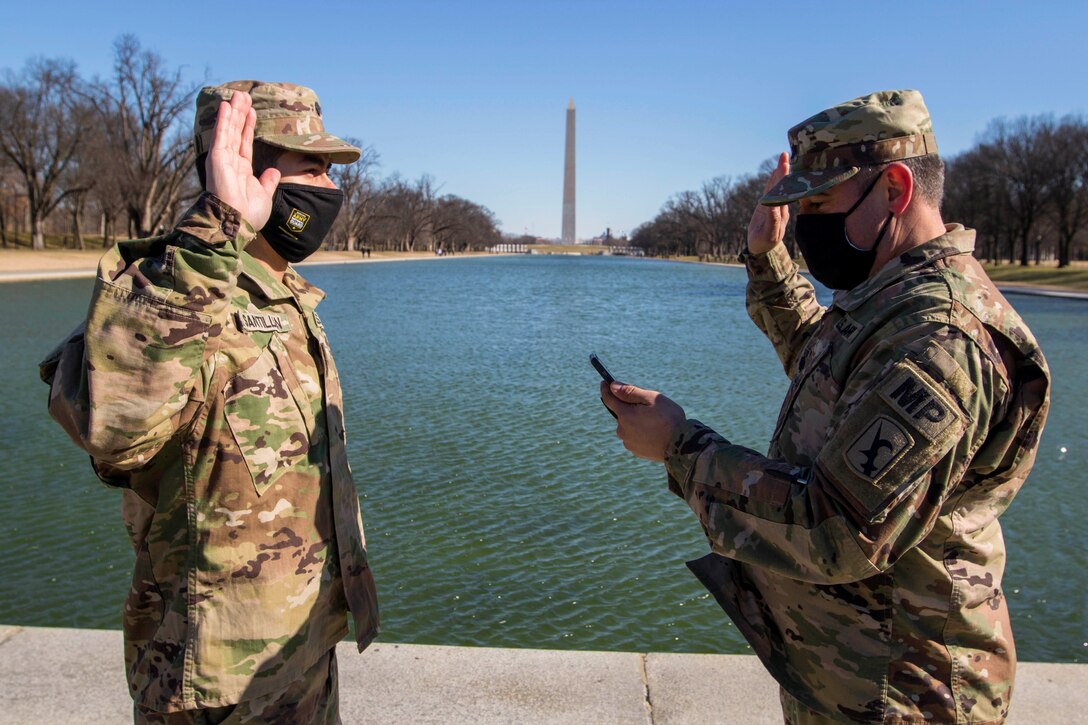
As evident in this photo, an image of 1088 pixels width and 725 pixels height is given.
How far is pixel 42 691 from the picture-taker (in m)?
3.25

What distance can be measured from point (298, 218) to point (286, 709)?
4.72ft

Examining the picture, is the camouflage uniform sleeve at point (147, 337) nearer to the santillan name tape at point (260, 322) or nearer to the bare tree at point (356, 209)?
the santillan name tape at point (260, 322)

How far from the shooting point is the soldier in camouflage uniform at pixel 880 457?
173 cm

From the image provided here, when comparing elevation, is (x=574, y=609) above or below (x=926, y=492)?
below

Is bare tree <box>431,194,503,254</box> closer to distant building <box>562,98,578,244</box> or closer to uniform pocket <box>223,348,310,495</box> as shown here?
distant building <box>562,98,578,244</box>

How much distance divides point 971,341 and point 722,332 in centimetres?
2012

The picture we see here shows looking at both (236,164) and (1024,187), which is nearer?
(236,164)

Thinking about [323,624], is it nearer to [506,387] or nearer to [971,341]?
[971,341]

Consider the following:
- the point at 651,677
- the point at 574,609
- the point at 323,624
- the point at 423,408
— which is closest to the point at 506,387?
the point at 423,408

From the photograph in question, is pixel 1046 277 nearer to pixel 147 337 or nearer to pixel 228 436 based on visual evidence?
pixel 228 436

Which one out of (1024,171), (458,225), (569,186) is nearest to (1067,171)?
(1024,171)

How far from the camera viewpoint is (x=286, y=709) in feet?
7.25

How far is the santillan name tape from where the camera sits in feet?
7.02

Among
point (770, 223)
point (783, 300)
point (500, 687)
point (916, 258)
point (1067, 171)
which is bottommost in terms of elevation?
point (500, 687)
